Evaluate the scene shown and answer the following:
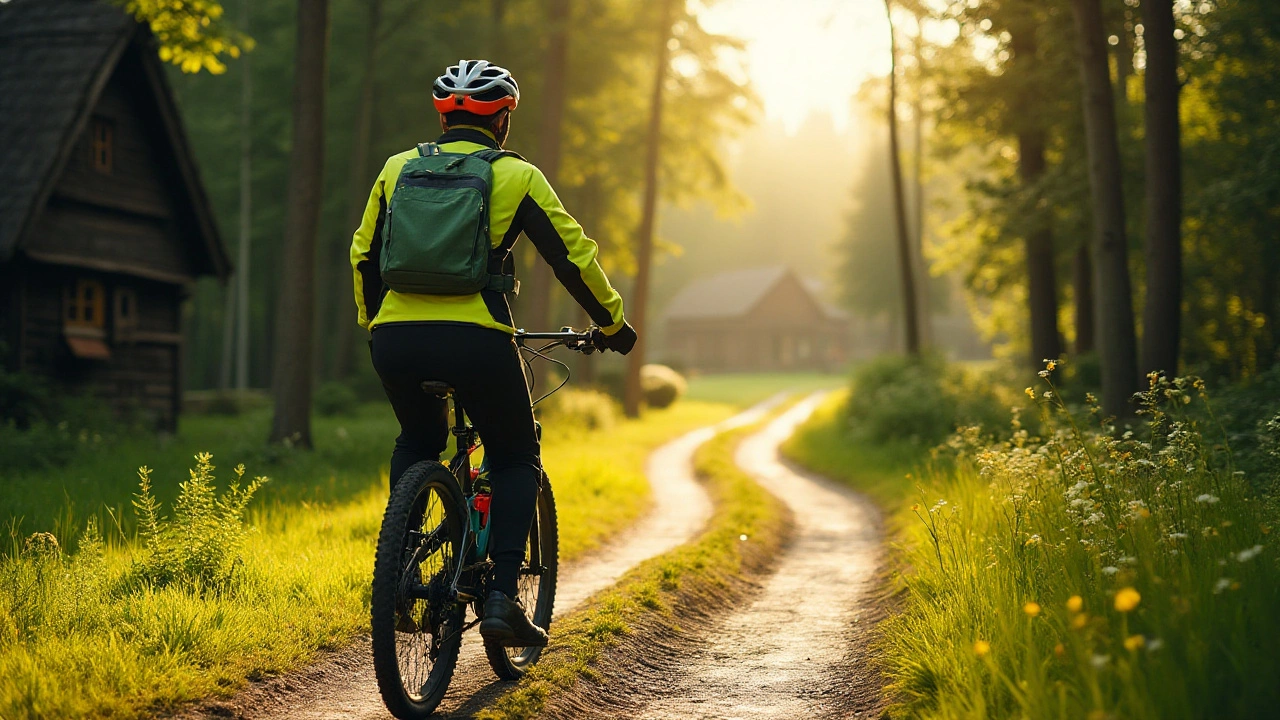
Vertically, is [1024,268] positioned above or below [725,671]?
above

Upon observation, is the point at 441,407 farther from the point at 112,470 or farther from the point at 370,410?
the point at 370,410

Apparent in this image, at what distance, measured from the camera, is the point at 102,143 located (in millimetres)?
19406

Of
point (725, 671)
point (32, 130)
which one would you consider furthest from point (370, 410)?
point (725, 671)

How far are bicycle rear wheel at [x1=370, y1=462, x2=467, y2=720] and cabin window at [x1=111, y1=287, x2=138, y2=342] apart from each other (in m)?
17.7

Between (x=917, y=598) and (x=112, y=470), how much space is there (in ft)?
30.6

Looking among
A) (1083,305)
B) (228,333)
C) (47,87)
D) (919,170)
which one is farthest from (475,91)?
(228,333)

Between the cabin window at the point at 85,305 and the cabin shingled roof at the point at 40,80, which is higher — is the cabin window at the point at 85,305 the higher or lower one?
the lower one

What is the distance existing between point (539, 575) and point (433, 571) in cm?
100

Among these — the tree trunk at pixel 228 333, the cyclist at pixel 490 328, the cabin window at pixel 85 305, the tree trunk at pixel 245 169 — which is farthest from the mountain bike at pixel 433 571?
the tree trunk at pixel 228 333

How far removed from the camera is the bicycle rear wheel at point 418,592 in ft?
13.4

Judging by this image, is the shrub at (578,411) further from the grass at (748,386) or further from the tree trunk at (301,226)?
the grass at (748,386)

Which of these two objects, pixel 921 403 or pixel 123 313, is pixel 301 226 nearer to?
pixel 123 313

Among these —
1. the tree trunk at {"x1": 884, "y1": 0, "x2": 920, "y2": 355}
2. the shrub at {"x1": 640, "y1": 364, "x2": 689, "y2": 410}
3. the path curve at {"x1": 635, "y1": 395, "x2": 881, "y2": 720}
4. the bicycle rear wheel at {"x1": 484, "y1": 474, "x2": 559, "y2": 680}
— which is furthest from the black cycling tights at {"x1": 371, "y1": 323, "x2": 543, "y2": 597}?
the shrub at {"x1": 640, "y1": 364, "x2": 689, "y2": 410}

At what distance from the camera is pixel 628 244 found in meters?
29.7
